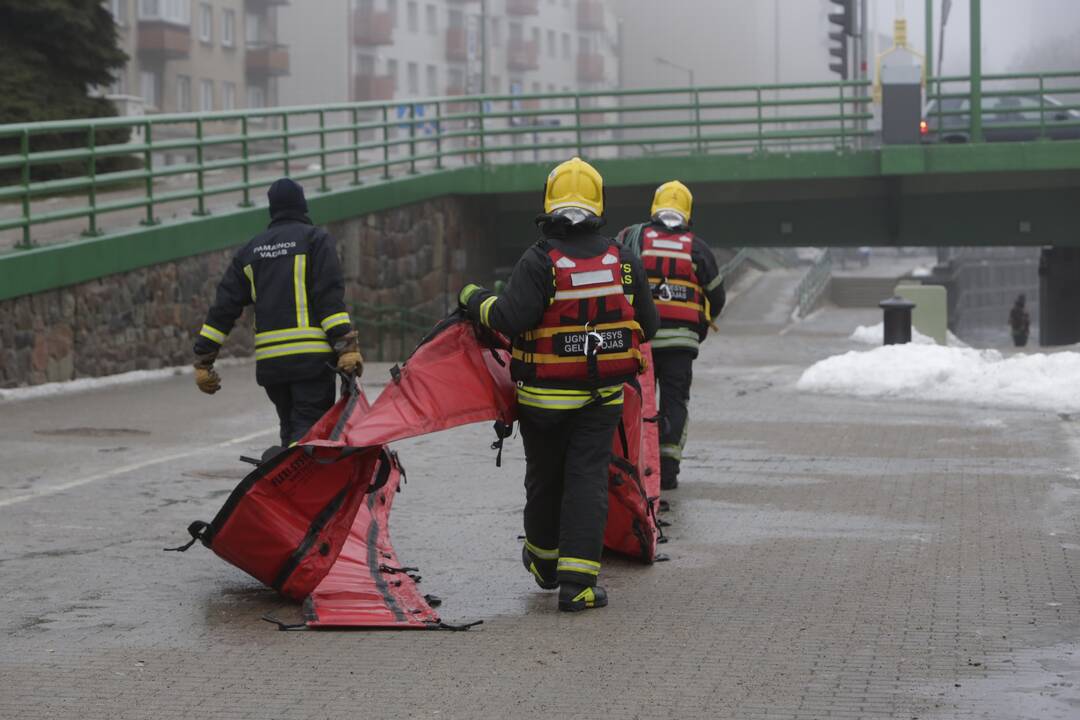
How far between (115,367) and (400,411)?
10623mm

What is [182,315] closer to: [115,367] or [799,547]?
[115,367]

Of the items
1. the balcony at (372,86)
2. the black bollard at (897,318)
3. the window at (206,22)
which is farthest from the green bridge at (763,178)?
the balcony at (372,86)

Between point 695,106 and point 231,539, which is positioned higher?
point 695,106

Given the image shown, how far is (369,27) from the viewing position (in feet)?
247

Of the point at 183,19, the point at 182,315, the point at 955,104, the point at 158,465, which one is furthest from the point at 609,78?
the point at 158,465

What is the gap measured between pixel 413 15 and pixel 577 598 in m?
77.1

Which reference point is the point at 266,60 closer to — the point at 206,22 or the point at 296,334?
the point at 206,22

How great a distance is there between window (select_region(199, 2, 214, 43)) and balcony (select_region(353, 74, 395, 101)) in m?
9.77

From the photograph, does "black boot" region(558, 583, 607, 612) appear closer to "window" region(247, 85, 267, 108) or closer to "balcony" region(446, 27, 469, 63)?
"window" region(247, 85, 267, 108)

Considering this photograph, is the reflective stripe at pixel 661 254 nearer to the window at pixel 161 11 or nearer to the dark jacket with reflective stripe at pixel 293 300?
the dark jacket with reflective stripe at pixel 293 300

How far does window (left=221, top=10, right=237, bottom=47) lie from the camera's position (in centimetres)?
6706

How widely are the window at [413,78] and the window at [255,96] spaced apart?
11.1 metres

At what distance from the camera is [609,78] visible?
101250 millimetres

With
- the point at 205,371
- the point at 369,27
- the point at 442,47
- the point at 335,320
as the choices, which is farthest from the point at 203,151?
the point at 442,47
